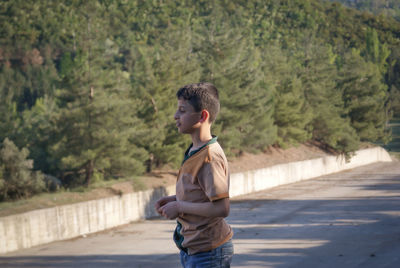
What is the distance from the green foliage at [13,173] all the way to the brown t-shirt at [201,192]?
17.8m

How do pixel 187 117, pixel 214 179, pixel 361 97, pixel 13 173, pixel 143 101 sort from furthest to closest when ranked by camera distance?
pixel 361 97, pixel 143 101, pixel 13 173, pixel 187 117, pixel 214 179

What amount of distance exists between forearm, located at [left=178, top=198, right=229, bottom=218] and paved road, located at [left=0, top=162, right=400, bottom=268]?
940 centimetres

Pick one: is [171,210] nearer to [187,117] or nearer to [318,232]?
[187,117]

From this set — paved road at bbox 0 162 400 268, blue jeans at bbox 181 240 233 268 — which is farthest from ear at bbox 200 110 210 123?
paved road at bbox 0 162 400 268

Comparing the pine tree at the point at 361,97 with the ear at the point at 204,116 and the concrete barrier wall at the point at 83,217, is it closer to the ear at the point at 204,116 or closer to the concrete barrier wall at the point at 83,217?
the concrete barrier wall at the point at 83,217

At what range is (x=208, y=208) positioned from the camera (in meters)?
2.99

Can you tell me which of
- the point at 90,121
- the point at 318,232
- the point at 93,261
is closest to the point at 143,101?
the point at 90,121

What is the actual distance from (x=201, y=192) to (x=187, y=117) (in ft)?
1.56

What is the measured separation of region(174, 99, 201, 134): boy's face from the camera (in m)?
3.17

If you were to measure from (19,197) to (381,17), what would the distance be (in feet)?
502

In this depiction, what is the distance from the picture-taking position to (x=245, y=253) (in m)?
13.7

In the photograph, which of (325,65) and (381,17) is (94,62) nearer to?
(325,65)

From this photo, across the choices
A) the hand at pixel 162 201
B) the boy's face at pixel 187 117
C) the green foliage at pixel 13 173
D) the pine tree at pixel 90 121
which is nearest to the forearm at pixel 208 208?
the hand at pixel 162 201

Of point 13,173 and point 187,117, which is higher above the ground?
point 187,117
